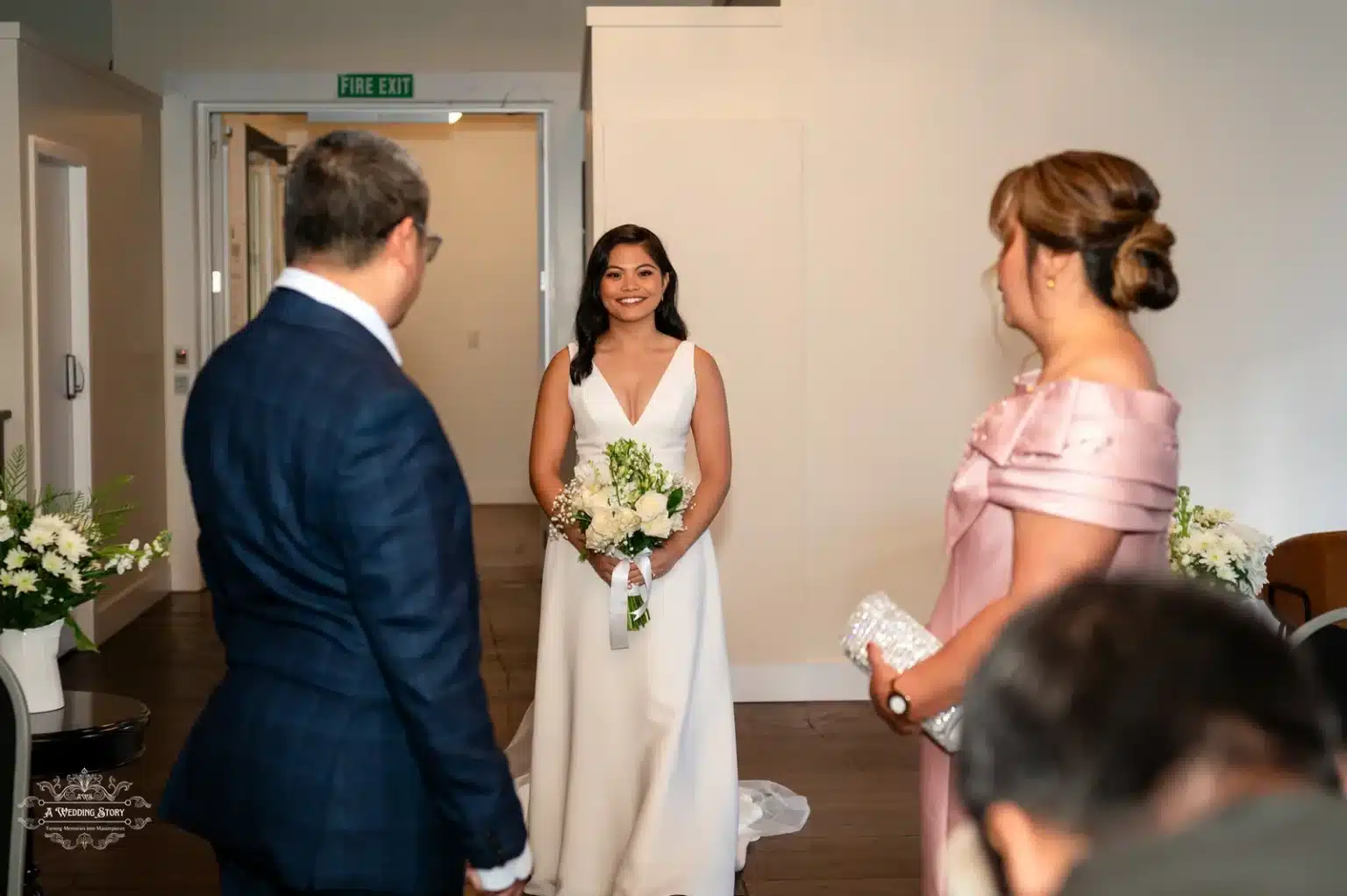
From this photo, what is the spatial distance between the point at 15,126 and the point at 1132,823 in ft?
23.9

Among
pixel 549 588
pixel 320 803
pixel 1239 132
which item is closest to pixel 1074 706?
pixel 320 803

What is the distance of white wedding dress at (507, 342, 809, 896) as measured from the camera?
4305 millimetres

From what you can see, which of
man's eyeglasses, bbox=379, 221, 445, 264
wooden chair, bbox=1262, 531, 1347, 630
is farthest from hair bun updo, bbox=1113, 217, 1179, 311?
wooden chair, bbox=1262, 531, 1347, 630

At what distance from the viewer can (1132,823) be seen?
85cm

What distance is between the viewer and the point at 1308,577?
5.28m

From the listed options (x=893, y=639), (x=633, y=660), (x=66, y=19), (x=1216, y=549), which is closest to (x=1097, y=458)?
(x=893, y=639)

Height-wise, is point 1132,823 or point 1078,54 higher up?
point 1078,54

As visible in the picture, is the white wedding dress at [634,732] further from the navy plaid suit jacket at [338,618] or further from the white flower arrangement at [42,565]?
the navy plaid suit jacket at [338,618]

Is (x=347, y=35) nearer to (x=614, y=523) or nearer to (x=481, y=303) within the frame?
(x=481, y=303)

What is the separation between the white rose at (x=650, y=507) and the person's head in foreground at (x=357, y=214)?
78.1 inches

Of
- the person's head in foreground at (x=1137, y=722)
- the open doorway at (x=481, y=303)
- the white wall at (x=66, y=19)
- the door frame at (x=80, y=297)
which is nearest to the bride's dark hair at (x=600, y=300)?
the person's head in foreground at (x=1137, y=722)

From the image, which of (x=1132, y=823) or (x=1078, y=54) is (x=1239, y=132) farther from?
(x=1132, y=823)

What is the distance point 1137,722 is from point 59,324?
7755 mm

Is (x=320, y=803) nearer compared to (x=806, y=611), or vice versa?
(x=320, y=803)
